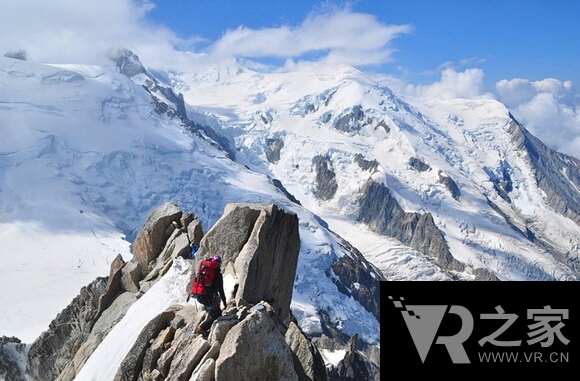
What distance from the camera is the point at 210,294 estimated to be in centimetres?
1447

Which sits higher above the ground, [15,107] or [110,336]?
[15,107]

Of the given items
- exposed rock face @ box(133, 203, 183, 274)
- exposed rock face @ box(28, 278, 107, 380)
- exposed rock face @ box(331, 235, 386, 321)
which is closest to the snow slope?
exposed rock face @ box(331, 235, 386, 321)

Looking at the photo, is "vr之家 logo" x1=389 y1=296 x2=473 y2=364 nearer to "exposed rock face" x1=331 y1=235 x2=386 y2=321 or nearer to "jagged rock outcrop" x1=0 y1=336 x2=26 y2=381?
"jagged rock outcrop" x1=0 y1=336 x2=26 y2=381

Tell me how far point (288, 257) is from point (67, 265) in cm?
8049

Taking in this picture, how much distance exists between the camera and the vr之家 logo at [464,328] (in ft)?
24.7

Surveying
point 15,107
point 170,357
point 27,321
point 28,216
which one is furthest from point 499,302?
point 15,107

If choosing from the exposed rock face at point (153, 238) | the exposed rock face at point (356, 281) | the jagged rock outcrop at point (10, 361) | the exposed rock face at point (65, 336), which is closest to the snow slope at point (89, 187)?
the exposed rock face at point (356, 281)

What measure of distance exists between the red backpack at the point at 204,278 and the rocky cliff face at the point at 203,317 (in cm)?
89

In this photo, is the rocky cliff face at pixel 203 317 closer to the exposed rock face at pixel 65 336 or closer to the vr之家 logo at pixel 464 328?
the exposed rock face at pixel 65 336

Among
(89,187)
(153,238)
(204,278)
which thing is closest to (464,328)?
(204,278)

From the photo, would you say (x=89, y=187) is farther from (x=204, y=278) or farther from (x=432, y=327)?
(x=432, y=327)

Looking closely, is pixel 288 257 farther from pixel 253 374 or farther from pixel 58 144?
pixel 58 144

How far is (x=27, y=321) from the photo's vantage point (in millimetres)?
71188

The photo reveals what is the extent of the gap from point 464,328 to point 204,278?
8562mm
